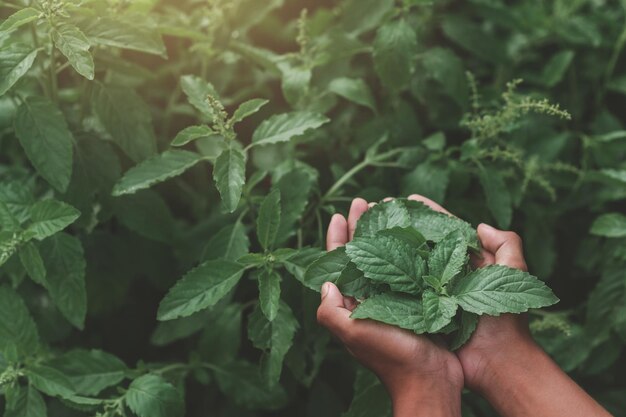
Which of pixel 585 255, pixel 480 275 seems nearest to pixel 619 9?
pixel 585 255

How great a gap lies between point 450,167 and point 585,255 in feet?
1.97

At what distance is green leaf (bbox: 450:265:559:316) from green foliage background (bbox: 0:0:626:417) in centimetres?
34

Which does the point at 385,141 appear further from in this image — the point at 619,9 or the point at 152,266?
the point at 619,9

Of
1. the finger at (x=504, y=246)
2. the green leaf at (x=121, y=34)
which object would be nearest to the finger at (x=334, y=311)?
the finger at (x=504, y=246)

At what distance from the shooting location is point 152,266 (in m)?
1.95

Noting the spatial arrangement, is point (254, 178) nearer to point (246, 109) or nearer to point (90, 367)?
point (246, 109)

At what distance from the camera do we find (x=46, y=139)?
4.86ft

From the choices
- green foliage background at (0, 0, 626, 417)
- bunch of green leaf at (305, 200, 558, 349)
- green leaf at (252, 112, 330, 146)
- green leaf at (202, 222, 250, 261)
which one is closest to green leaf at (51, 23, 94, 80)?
green foliage background at (0, 0, 626, 417)

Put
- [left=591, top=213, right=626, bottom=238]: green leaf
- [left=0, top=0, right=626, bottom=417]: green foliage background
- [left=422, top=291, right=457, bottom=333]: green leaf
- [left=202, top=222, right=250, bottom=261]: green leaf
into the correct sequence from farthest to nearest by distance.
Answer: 1. [left=591, top=213, right=626, bottom=238]: green leaf
2. [left=202, top=222, right=250, bottom=261]: green leaf
3. [left=0, top=0, right=626, bottom=417]: green foliage background
4. [left=422, top=291, right=457, bottom=333]: green leaf

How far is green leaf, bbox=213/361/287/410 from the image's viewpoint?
1.66 metres

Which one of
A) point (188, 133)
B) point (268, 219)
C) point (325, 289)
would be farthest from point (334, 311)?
point (188, 133)

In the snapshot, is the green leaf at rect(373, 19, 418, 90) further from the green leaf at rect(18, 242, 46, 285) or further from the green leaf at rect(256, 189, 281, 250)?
the green leaf at rect(18, 242, 46, 285)

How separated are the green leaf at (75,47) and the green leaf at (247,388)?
2.64 feet

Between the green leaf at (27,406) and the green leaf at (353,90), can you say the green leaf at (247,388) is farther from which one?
the green leaf at (353,90)
